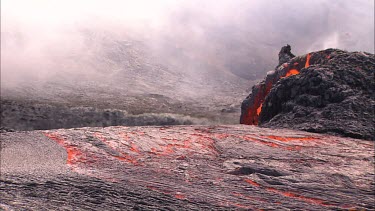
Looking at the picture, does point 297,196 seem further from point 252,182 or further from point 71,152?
point 71,152

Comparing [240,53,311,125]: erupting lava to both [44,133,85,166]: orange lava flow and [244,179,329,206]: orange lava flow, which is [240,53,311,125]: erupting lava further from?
[44,133,85,166]: orange lava flow

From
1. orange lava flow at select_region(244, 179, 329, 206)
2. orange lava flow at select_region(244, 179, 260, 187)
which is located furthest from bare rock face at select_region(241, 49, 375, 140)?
orange lava flow at select_region(244, 179, 260, 187)

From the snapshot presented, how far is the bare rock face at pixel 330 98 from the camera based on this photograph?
1672 centimetres

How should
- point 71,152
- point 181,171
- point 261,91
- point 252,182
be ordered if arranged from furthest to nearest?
point 261,91 < point 71,152 < point 181,171 < point 252,182

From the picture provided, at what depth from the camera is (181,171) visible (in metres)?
12.4

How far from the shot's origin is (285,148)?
14.4m

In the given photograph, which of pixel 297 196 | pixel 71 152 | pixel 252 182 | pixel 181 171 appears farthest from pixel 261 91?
pixel 71 152

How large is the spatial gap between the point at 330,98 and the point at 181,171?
1029 cm

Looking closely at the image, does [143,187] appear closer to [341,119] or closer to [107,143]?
[107,143]

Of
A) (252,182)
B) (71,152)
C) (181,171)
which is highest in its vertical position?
(71,152)

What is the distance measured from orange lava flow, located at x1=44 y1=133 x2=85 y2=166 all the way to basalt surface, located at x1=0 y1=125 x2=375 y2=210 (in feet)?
0.12

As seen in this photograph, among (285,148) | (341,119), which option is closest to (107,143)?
(285,148)

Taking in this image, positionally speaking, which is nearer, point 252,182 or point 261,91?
point 252,182

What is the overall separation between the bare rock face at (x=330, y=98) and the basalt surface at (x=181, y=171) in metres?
1.43
